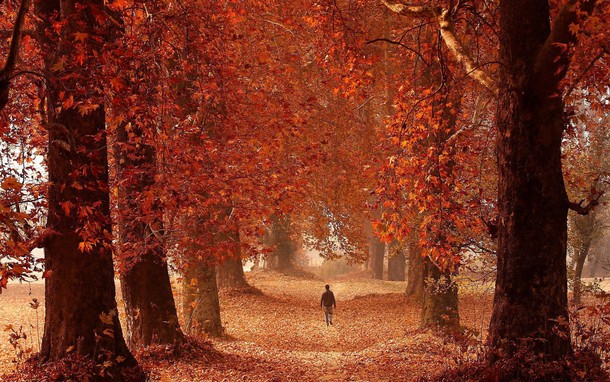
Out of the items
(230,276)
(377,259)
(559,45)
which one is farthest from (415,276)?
(559,45)

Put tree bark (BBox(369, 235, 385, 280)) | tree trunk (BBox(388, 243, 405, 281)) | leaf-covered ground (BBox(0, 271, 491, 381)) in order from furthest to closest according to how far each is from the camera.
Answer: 1. tree bark (BBox(369, 235, 385, 280))
2. tree trunk (BBox(388, 243, 405, 281))
3. leaf-covered ground (BBox(0, 271, 491, 381))

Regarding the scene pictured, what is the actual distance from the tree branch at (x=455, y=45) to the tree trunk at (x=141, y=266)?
5.15 meters

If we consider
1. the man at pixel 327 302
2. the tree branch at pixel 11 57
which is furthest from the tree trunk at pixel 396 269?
the tree branch at pixel 11 57

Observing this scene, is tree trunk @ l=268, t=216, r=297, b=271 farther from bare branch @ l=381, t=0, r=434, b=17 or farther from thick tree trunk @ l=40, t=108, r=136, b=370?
thick tree trunk @ l=40, t=108, r=136, b=370

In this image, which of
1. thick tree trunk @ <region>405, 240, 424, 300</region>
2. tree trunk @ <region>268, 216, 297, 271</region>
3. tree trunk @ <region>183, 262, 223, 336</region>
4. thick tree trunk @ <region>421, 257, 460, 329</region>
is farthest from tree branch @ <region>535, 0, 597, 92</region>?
tree trunk @ <region>268, 216, 297, 271</region>

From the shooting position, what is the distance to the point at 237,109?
46.8ft

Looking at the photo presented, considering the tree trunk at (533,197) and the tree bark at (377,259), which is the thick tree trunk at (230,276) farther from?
the tree bark at (377,259)

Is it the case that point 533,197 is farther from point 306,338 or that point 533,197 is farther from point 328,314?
point 328,314

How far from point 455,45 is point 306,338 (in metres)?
12.3

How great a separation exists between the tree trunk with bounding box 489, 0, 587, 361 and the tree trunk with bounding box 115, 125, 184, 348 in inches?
232

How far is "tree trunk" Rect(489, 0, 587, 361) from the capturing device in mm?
7301

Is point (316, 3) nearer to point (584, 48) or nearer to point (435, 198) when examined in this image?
point (435, 198)

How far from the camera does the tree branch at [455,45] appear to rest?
26.1 feet

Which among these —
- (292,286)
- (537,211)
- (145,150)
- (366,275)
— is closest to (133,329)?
(145,150)
